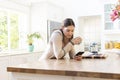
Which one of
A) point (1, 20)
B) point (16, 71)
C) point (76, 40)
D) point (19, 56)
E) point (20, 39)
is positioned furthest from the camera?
point (20, 39)

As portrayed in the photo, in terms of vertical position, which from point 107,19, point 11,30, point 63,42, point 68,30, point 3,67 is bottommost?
point 3,67

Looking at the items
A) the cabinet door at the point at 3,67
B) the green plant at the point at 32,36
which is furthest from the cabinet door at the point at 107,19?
the cabinet door at the point at 3,67

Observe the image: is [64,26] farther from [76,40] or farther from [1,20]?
[1,20]

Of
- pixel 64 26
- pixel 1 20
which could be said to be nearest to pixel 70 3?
pixel 1 20

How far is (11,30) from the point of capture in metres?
5.27

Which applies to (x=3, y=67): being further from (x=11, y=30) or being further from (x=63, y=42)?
(x=63, y=42)

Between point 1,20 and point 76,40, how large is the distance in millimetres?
3295

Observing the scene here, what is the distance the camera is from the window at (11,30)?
194 inches

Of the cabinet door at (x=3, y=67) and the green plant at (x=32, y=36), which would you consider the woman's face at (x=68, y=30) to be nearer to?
the cabinet door at (x=3, y=67)

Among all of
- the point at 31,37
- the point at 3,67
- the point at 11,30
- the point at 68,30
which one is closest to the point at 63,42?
the point at 68,30

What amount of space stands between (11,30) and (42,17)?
992 mm

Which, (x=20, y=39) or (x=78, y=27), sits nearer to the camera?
(x=20, y=39)

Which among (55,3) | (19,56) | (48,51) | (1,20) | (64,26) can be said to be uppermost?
(55,3)

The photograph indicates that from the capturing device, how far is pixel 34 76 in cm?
153
